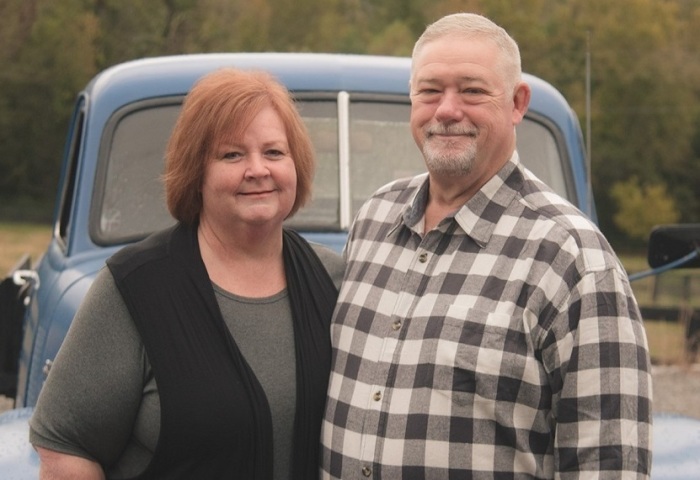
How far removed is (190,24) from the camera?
23.6 m

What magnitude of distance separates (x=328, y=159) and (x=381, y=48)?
23040mm

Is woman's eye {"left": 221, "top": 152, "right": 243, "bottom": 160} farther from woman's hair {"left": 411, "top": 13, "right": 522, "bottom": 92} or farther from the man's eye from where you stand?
woman's hair {"left": 411, "top": 13, "right": 522, "bottom": 92}

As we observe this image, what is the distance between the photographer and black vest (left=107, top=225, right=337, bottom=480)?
2.82m

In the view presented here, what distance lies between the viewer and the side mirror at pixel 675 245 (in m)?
4.34

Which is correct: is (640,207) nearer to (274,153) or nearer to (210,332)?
(274,153)

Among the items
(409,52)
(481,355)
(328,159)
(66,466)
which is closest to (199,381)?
(66,466)

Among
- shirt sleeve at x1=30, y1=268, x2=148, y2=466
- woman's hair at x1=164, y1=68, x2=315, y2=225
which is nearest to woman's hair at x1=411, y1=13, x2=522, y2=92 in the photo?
woman's hair at x1=164, y1=68, x2=315, y2=225

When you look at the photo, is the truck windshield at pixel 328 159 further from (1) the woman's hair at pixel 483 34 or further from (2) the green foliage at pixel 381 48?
(2) the green foliage at pixel 381 48

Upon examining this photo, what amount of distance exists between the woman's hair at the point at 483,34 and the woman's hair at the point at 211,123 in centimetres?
34

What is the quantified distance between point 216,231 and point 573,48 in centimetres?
2573

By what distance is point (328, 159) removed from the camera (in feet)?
15.5

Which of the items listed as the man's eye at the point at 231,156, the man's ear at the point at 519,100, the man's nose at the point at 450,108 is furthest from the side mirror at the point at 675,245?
the man's eye at the point at 231,156

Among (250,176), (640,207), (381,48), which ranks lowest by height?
(640,207)

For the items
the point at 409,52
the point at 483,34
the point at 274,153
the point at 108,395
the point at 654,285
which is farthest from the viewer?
the point at 409,52
